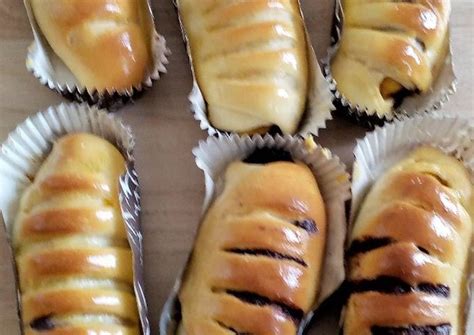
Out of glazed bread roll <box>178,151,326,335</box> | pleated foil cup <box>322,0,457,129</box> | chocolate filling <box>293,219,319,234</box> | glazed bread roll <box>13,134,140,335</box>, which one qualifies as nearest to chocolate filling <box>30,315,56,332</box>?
glazed bread roll <box>13,134,140,335</box>

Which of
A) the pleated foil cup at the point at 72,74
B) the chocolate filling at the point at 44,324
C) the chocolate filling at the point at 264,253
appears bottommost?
the chocolate filling at the point at 44,324

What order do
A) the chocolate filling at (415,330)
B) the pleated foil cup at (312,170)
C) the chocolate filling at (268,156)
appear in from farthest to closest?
the chocolate filling at (268,156)
the pleated foil cup at (312,170)
the chocolate filling at (415,330)

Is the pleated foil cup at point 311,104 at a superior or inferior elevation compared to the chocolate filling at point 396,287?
superior

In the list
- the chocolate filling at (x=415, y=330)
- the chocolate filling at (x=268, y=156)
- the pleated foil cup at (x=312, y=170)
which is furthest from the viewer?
the chocolate filling at (x=268, y=156)

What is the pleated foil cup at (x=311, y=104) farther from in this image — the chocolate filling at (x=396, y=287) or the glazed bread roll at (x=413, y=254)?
the chocolate filling at (x=396, y=287)

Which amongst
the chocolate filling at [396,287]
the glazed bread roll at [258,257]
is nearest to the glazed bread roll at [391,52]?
the glazed bread roll at [258,257]

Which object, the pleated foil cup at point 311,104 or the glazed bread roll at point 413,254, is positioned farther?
the pleated foil cup at point 311,104
